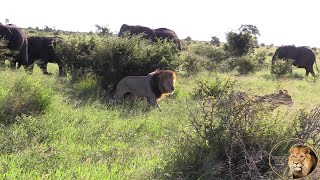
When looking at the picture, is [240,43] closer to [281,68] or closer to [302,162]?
[281,68]

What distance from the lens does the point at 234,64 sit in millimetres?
22062

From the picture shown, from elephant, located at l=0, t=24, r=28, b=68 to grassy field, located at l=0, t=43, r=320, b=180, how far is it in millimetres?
4098

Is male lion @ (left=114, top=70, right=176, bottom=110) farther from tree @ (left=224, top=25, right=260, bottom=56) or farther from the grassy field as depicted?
tree @ (left=224, top=25, right=260, bottom=56)

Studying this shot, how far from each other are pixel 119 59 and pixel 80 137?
4.96m

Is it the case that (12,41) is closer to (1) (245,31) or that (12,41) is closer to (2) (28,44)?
(2) (28,44)

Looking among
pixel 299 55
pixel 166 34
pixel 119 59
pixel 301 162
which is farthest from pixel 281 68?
pixel 301 162

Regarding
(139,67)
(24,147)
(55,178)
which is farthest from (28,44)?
(55,178)

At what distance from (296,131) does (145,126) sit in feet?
10.7

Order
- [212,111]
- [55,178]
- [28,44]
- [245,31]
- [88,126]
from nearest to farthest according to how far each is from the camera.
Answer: [55,178]
[212,111]
[88,126]
[28,44]
[245,31]

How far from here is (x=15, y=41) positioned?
13641mm

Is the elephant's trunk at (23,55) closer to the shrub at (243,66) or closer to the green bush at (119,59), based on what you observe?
the green bush at (119,59)

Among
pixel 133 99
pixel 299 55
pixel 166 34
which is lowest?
pixel 133 99

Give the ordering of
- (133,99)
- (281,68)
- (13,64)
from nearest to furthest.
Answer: (133,99), (13,64), (281,68)

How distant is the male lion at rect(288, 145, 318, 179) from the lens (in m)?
2.17
